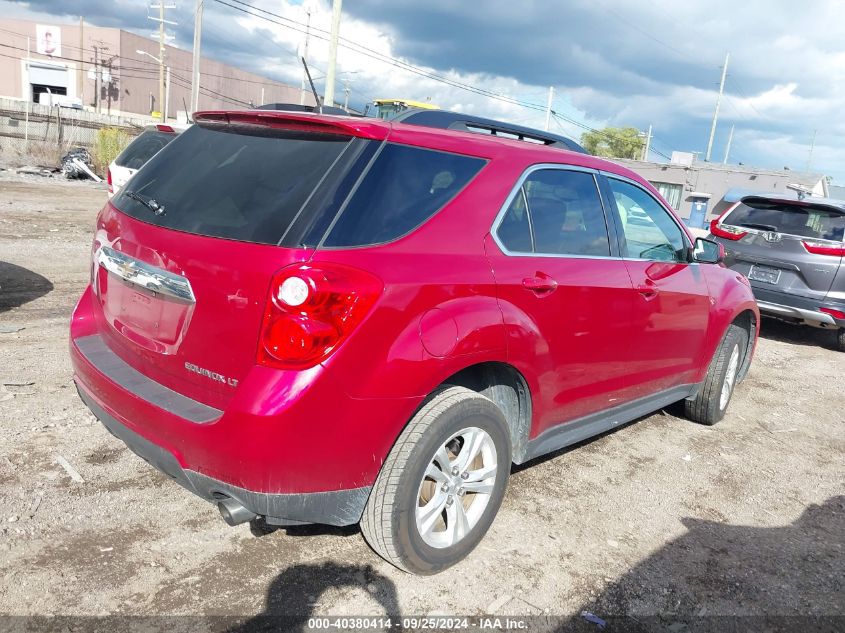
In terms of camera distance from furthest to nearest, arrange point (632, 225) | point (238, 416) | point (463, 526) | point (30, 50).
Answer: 1. point (30, 50)
2. point (632, 225)
3. point (463, 526)
4. point (238, 416)

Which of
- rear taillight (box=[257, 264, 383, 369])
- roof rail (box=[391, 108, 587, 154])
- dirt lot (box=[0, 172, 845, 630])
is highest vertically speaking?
roof rail (box=[391, 108, 587, 154])

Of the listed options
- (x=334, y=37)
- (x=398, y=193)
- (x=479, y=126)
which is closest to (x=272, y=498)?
(x=398, y=193)

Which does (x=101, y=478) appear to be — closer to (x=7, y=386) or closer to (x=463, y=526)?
(x=7, y=386)

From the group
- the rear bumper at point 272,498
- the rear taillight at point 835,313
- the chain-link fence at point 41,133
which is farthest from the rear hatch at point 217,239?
the chain-link fence at point 41,133

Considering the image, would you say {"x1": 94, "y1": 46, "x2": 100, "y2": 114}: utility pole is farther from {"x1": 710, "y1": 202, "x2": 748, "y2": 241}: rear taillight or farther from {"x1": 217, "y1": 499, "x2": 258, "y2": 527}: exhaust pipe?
{"x1": 217, "y1": 499, "x2": 258, "y2": 527}: exhaust pipe

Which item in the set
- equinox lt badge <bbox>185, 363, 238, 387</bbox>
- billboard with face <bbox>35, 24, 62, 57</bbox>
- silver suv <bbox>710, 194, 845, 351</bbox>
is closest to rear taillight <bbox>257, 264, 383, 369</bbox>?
equinox lt badge <bbox>185, 363, 238, 387</bbox>

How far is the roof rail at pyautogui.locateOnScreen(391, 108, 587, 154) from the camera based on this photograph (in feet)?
10.5

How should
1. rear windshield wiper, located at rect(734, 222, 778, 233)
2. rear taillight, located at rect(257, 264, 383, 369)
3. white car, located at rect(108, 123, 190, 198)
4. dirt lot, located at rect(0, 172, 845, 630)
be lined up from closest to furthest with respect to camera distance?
rear taillight, located at rect(257, 264, 383, 369), dirt lot, located at rect(0, 172, 845, 630), rear windshield wiper, located at rect(734, 222, 778, 233), white car, located at rect(108, 123, 190, 198)

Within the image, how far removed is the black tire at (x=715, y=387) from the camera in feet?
16.2

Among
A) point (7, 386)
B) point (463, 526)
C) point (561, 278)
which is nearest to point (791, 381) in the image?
point (561, 278)

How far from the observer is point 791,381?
6.74m

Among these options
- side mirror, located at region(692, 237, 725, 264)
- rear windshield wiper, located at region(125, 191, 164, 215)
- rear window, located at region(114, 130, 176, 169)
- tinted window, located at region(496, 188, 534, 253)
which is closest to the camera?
rear windshield wiper, located at region(125, 191, 164, 215)

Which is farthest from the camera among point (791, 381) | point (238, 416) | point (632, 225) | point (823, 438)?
point (791, 381)

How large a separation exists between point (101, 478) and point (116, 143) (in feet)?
77.2
